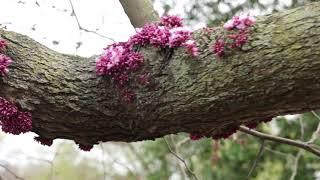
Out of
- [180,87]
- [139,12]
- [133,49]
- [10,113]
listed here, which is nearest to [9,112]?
[10,113]

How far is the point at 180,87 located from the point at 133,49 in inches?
9.9

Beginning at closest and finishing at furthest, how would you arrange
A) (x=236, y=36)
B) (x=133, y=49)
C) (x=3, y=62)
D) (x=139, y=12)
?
(x=236, y=36), (x=3, y=62), (x=133, y=49), (x=139, y=12)

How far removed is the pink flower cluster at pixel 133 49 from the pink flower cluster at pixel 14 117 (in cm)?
29

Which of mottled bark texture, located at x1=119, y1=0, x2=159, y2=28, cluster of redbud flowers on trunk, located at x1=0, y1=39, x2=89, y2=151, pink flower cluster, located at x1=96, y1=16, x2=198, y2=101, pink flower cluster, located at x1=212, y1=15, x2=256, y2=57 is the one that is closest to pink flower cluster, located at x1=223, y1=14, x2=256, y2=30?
pink flower cluster, located at x1=212, y1=15, x2=256, y2=57

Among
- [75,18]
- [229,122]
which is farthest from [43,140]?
[75,18]

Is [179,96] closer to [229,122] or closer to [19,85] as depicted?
[229,122]

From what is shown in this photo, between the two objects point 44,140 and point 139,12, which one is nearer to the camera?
point 44,140

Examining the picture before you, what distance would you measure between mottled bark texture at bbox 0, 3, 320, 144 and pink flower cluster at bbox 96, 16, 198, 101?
0.09 ft

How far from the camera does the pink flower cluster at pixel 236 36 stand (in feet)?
5.19

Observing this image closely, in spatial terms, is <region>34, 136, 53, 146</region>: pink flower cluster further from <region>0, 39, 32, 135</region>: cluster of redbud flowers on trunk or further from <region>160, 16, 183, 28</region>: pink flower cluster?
<region>160, 16, 183, 28</region>: pink flower cluster

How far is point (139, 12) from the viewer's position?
99.9 inches

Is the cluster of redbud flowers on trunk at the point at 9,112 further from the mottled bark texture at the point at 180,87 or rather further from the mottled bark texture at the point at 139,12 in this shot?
the mottled bark texture at the point at 139,12

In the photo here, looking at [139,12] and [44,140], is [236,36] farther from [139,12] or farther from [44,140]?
[139,12]

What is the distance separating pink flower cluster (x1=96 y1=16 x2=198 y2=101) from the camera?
68.1 inches
